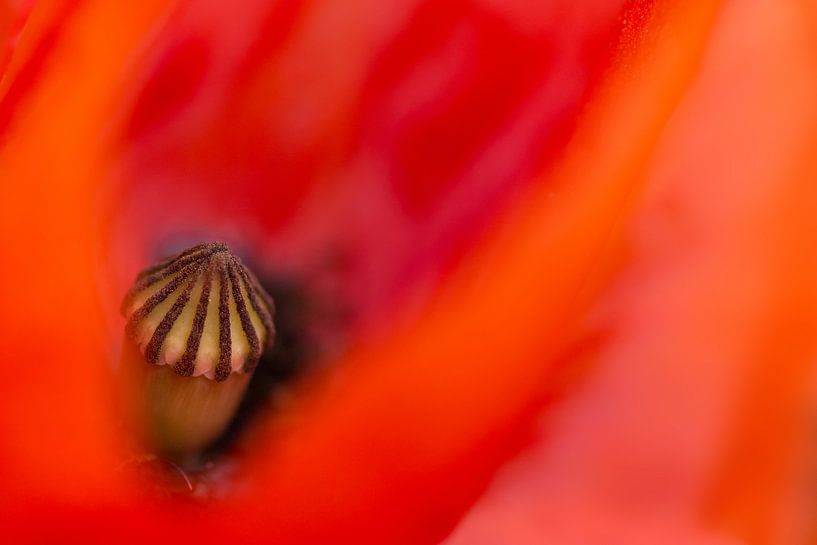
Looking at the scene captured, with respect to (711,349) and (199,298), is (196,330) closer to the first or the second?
(199,298)

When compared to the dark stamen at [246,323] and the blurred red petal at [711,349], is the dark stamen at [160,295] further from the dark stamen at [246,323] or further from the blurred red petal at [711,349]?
the blurred red petal at [711,349]

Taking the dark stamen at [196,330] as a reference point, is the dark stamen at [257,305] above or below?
above

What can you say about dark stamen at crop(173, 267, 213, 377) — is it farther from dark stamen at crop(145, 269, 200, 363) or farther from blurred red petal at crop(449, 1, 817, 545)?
blurred red petal at crop(449, 1, 817, 545)

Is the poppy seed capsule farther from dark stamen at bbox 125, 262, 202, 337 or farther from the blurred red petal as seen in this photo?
the blurred red petal

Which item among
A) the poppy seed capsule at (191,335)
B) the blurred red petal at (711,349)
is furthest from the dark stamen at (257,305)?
the blurred red petal at (711,349)

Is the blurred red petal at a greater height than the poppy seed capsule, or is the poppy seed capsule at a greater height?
the blurred red petal

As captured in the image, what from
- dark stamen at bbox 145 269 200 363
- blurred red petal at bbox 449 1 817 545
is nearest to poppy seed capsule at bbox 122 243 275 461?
dark stamen at bbox 145 269 200 363

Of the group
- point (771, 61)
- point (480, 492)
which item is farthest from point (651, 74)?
point (480, 492)

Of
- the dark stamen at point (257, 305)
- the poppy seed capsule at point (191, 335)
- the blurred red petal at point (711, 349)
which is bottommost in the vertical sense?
the poppy seed capsule at point (191, 335)

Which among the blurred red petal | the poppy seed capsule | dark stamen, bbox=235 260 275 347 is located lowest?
the poppy seed capsule
